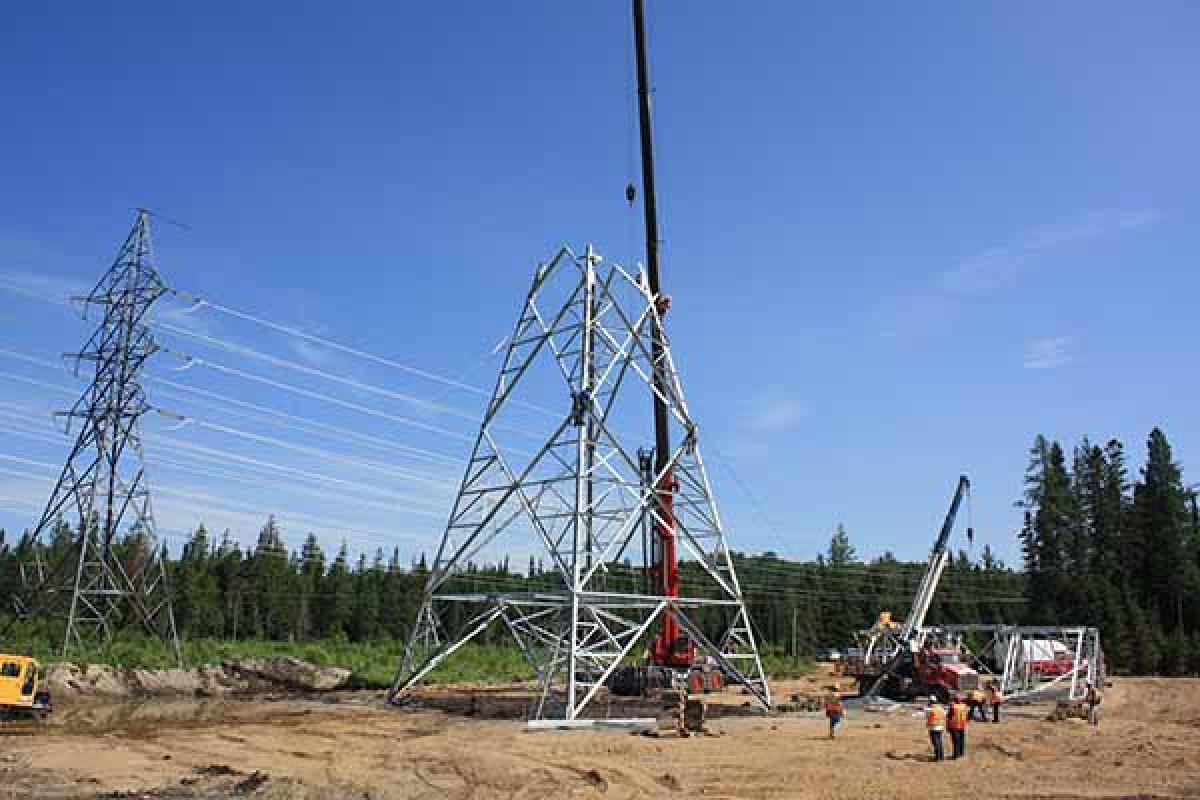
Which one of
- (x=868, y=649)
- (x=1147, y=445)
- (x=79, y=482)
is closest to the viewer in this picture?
(x=79, y=482)

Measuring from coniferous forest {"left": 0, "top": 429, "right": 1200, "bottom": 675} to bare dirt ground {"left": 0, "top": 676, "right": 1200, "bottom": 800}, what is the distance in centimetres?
3987

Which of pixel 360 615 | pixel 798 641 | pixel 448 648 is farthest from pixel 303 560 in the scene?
pixel 448 648

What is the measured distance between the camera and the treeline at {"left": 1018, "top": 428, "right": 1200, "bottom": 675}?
216ft

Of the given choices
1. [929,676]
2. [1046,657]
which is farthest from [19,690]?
[1046,657]

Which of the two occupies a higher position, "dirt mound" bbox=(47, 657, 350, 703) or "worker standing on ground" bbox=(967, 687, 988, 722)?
"worker standing on ground" bbox=(967, 687, 988, 722)

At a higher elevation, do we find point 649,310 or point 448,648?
point 649,310

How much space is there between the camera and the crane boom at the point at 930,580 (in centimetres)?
3872

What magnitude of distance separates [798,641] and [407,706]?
77.4m

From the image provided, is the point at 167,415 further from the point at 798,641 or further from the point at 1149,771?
the point at 798,641

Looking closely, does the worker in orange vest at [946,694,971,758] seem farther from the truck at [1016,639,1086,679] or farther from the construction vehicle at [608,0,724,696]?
the truck at [1016,639,1086,679]

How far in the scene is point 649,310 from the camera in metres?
32.3

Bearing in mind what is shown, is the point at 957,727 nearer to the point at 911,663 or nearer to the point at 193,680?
the point at 911,663

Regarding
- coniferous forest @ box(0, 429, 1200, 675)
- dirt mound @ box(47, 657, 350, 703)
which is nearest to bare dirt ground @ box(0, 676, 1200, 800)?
dirt mound @ box(47, 657, 350, 703)

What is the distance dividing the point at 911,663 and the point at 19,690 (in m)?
29.3
